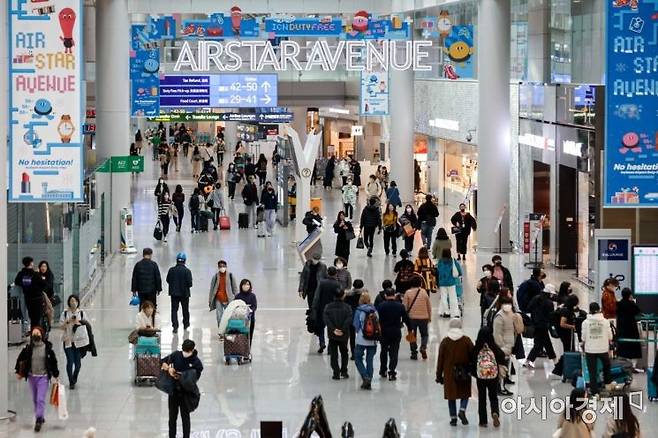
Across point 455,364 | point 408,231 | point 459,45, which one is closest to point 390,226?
point 408,231

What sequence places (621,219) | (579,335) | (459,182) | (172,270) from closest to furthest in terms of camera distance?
(579,335)
(172,270)
(621,219)
(459,182)

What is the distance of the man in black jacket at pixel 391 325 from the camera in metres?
19.0

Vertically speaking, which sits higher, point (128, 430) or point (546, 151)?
point (546, 151)

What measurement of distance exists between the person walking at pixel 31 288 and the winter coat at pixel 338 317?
16.0 feet

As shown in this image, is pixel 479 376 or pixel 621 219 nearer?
pixel 479 376

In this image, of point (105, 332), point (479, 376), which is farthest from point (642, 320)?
point (105, 332)

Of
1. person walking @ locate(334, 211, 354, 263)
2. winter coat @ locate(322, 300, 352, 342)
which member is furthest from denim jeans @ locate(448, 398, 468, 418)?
person walking @ locate(334, 211, 354, 263)

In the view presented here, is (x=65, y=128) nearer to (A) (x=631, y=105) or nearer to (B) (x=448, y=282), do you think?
(A) (x=631, y=105)

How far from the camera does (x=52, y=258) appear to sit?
24062 mm

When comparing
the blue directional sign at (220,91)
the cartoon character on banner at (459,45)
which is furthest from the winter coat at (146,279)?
the blue directional sign at (220,91)

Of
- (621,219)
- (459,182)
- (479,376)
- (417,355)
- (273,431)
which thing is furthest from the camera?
(459,182)

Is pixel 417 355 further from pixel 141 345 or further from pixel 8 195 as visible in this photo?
pixel 8 195

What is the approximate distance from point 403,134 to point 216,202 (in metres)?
9.29

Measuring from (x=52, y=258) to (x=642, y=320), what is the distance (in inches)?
374
